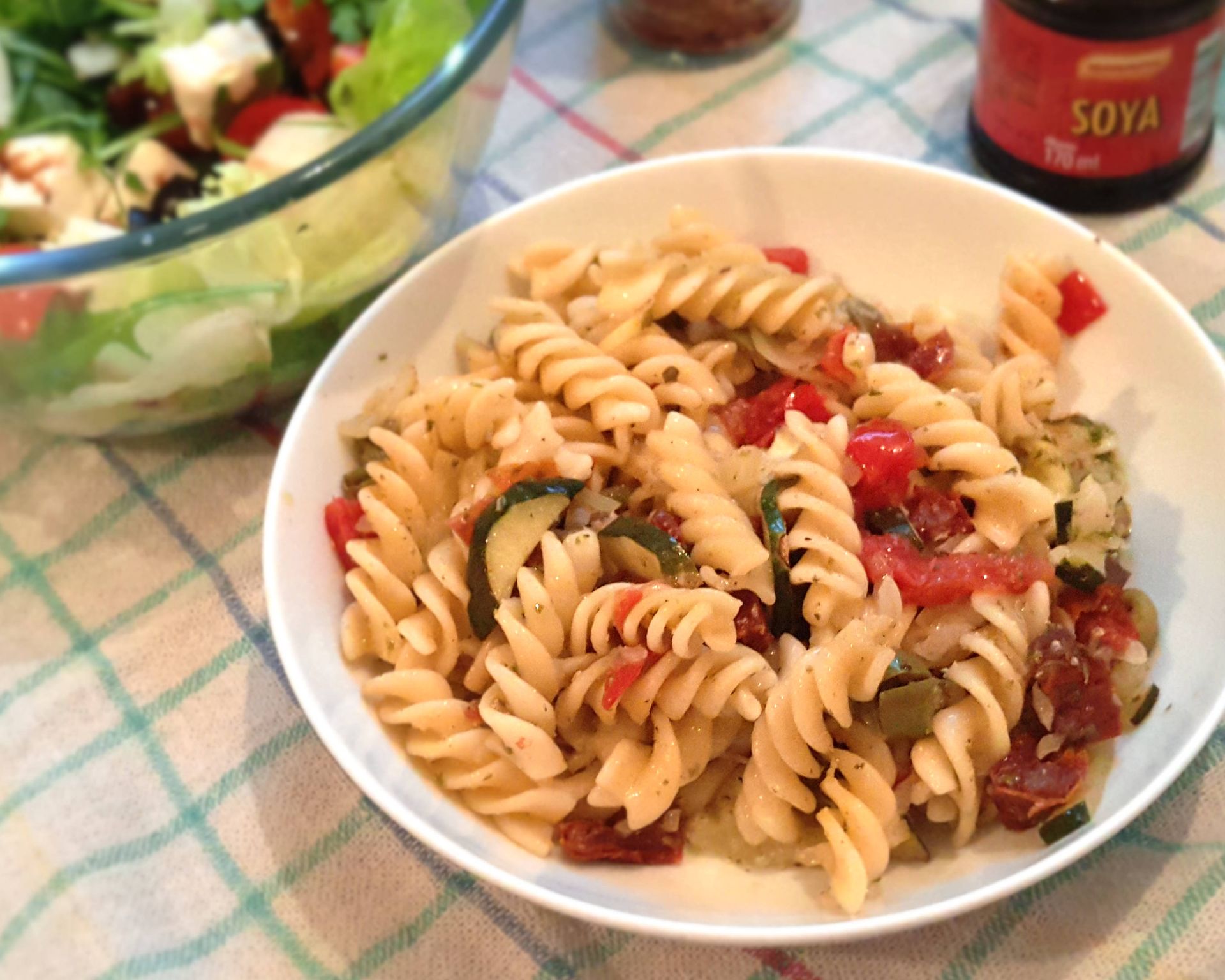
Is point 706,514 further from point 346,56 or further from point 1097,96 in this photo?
point 346,56

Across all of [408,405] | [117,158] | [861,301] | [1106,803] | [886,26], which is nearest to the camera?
[1106,803]

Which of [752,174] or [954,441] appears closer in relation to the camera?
[954,441]

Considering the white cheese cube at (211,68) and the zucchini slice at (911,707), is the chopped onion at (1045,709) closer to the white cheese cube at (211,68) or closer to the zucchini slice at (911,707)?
the zucchini slice at (911,707)

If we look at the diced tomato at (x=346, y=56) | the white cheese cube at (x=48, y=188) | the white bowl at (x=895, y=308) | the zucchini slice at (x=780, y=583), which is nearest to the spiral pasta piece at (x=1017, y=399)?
the white bowl at (x=895, y=308)

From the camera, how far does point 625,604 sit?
4.70ft

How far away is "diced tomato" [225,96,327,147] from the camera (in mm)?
2357

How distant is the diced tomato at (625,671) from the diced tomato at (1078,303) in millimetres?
901

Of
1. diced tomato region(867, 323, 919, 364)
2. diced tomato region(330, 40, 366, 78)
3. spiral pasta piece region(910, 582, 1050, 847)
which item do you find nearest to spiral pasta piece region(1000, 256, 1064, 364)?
diced tomato region(867, 323, 919, 364)

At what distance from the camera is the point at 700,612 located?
1367mm

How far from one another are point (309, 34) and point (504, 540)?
1517mm

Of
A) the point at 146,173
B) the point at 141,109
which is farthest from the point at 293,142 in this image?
the point at 141,109

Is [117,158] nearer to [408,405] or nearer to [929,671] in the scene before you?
[408,405]

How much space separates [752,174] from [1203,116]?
0.90 m

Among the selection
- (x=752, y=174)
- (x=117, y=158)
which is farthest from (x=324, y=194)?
(x=117, y=158)
